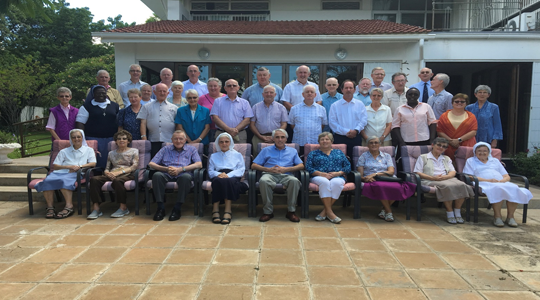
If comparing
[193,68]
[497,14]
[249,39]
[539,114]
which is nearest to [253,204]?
[193,68]

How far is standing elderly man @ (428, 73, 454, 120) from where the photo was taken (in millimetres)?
5520

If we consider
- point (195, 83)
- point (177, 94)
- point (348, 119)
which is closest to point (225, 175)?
point (177, 94)

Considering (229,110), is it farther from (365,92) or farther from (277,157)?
(365,92)

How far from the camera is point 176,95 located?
215 inches

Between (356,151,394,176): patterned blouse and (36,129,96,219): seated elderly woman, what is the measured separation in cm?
384

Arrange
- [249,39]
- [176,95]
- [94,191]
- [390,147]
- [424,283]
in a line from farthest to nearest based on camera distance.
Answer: [249,39]
[176,95]
[390,147]
[94,191]
[424,283]

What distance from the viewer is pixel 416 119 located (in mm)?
5145

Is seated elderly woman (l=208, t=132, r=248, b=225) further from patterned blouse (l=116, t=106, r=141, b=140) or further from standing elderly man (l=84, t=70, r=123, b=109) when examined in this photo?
standing elderly man (l=84, t=70, r=123, b=109)

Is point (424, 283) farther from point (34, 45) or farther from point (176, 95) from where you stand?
point (34, 45)

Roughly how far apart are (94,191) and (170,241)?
5.29 feet

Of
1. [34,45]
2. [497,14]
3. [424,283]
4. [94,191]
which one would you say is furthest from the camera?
[34,45]

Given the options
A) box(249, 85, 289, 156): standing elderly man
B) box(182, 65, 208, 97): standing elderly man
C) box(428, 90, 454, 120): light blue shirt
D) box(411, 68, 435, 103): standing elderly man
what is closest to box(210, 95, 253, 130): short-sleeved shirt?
box(249, 85, 289, 156): standing elderly man

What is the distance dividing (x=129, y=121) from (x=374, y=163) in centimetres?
370

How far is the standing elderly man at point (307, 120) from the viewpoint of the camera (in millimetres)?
5141
